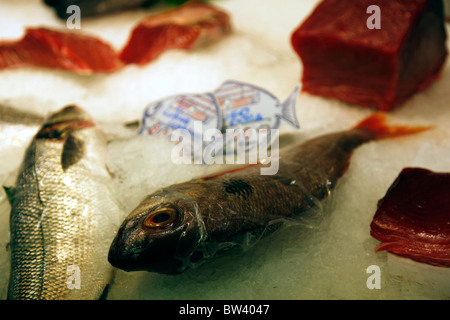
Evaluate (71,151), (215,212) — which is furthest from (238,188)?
(71,151)

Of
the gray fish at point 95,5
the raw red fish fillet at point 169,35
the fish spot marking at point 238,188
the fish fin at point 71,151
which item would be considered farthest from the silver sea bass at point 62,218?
the gray fish at point 95,5

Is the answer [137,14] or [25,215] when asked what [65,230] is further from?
[137,14]

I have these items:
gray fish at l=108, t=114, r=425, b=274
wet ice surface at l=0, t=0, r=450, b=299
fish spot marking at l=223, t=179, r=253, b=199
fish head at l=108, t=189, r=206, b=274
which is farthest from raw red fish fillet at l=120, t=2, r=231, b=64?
fish head at l=108, t=189, r=206, b=274

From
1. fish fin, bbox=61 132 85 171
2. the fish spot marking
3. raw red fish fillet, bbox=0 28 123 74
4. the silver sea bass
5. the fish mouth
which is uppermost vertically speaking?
raw red fish fillet, bbox=0 28 123 74

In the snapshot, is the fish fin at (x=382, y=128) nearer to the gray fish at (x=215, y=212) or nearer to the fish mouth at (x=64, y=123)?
the gray fish at (x=215, y=212)

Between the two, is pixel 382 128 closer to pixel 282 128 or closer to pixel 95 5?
pixel 282 128

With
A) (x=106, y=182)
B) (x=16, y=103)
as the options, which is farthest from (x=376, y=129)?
(x=16, y=103)

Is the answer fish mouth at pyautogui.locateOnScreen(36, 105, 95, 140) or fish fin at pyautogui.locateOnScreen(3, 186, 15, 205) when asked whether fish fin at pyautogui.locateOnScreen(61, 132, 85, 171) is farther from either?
fish fin at pyautogui.locateOnScreen(3, 186, 15, 205)
